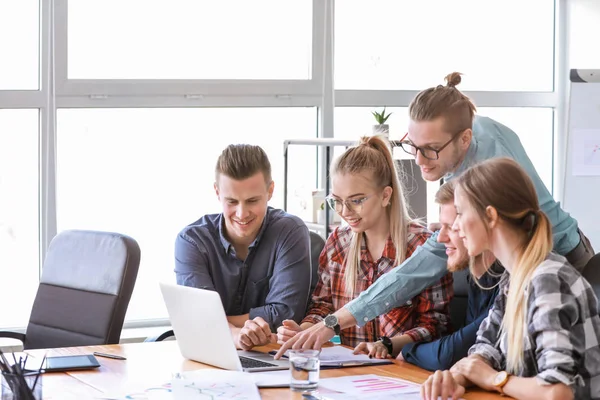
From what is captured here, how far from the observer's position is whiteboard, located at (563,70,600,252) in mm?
4867

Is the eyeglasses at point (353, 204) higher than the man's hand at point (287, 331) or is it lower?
Answer: higher

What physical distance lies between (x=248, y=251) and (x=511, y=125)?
303 cm

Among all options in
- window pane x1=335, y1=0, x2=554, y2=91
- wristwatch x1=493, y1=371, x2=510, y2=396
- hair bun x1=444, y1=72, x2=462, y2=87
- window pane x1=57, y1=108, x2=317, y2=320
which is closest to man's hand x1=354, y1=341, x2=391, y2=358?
wristwatch x1=493, y1=371, x2=510, y2=396

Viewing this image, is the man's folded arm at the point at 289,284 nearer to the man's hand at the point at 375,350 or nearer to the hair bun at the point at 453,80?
the man's hand at the point at 375,350

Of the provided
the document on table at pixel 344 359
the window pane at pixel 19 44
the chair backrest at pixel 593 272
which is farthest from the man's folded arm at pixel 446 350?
the window pane at pixel 19 44

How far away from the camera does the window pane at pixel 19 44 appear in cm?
415

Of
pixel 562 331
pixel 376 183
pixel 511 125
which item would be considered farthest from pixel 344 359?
pixel 511 125

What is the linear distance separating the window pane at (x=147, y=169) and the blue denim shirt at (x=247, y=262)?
A: 5.27 ft

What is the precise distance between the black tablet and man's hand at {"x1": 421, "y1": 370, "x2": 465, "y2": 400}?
850 millimetres

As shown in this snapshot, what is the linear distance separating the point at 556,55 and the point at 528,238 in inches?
153

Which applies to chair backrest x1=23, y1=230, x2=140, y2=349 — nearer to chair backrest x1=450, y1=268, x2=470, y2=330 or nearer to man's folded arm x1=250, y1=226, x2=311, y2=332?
man's folded arm x1=250, y1=226, x2=311, y2=332

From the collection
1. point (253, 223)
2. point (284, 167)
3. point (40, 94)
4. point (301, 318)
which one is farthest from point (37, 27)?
point (301, 318)

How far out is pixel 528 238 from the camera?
1.98 m

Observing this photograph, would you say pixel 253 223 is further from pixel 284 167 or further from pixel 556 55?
pixel 556 55
